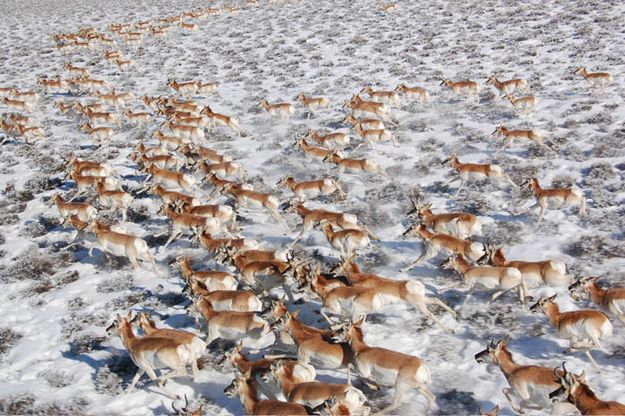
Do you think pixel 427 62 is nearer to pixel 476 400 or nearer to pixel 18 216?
pixel 18 216

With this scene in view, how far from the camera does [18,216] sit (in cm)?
1580

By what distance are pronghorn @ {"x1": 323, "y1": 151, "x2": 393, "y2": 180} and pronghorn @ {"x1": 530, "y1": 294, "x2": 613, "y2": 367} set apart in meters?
7.79

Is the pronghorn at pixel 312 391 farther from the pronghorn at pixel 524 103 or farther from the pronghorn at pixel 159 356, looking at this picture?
the pronghorn at pixel 524 103

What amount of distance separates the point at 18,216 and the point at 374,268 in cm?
1061

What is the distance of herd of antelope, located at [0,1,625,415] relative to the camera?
301 inches

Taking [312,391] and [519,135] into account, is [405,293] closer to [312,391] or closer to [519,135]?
[312,391]

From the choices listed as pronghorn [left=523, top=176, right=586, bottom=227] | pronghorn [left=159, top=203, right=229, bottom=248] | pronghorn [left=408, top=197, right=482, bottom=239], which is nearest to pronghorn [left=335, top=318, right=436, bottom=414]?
pronghorn [left=408, top=197, right=482, bottom=239]

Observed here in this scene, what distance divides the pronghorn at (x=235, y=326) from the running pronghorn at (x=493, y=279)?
12.5 feet

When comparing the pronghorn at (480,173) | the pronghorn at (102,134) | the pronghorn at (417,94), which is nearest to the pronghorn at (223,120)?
the pronghorn at (102,134)

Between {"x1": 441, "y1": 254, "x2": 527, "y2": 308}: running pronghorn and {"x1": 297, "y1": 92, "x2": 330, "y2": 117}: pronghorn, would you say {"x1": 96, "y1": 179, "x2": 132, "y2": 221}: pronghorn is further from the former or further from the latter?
{"x1": 297, "y1": 92, "x2": 330, "y2": 117}: pronghorn

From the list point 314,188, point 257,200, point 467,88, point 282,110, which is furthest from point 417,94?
point 257,200

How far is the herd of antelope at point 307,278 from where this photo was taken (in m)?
7.64

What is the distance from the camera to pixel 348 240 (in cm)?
1166

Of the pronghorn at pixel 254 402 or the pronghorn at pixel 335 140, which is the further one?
the pronghorn at pixel 335 140
